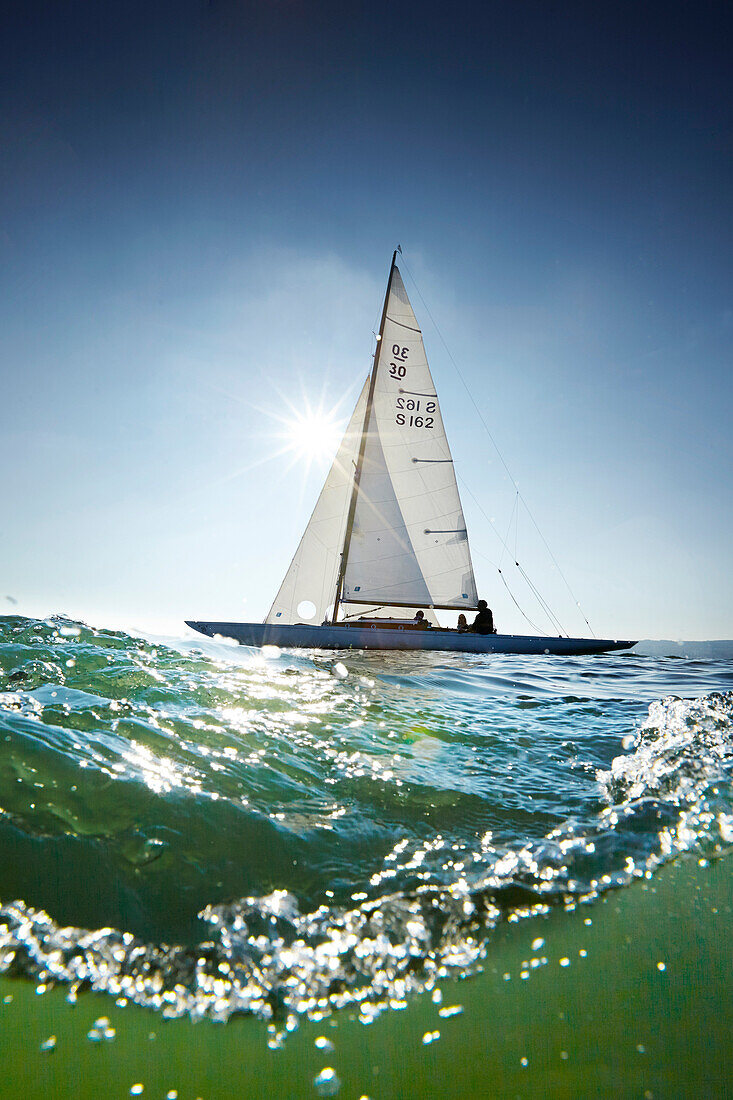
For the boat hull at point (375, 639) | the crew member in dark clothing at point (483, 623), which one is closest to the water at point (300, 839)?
the boat hull at point (375, 639)

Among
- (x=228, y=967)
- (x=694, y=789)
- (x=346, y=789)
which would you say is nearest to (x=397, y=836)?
(x=346, y=789)

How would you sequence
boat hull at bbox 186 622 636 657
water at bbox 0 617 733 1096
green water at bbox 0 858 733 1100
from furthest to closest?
boat hull at bbox 186 622 636 657, water at bbox 0 617 733 1096, green water at bbox 0 858 733 1100

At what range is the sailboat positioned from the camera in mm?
22453

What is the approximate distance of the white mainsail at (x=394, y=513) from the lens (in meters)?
22.5

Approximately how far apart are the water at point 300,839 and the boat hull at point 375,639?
46.6 feet

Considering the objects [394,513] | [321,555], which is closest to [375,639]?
[321,555]

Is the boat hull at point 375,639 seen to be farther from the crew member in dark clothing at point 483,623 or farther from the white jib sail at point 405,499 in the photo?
the white jib sail at point 405,499

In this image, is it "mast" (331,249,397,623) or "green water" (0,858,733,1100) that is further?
"mast" (331,249,397,623)

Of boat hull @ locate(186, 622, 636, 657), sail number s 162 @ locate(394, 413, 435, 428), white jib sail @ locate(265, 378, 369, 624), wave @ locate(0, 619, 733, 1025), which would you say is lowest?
boat hull @ locate(186, 622, 636, 657)

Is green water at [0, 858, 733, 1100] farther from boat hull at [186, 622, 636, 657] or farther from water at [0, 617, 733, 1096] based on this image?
boat hull at [186, 622, 636, 657]

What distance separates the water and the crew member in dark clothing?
1695 cm

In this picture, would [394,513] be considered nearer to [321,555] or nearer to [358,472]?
[358,472]

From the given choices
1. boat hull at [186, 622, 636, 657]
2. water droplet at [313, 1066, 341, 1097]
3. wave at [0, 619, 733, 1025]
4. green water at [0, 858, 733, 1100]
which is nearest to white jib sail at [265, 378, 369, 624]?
boat hull at [186, 622, 636, 657]

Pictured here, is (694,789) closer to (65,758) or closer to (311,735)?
(311,735)
